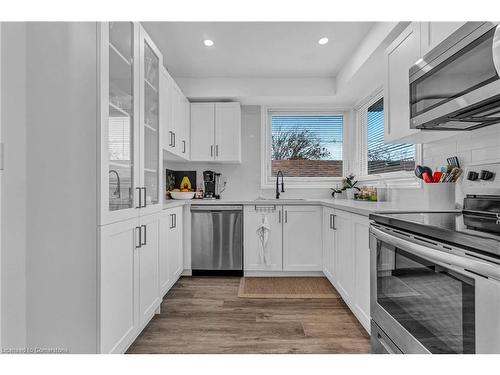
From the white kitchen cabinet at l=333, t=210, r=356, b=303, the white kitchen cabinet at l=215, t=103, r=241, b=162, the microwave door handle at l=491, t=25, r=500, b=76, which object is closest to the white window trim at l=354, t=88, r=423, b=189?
the white kitchen cabinet at l=333, t=210, r=356, b=303

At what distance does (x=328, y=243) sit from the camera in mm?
3113

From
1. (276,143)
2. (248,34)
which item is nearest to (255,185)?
(276,143)

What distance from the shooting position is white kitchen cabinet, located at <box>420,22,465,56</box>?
5.16 feet

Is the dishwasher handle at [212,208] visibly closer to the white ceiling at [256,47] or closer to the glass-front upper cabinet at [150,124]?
the glass-front upper cabinet at [150,124]

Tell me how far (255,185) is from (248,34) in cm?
193

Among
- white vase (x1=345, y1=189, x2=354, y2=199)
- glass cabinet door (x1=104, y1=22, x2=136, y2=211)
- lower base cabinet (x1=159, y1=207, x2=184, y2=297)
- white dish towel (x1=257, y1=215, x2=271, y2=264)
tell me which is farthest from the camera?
white vase (x1=345, y1=189, x2=354, y2=199)

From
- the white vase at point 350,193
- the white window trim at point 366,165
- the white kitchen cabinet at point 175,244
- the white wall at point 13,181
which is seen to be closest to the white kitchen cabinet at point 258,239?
the white kitchen cabinet at point 175,244

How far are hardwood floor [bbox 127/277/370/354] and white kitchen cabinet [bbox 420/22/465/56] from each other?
1817 millimetres

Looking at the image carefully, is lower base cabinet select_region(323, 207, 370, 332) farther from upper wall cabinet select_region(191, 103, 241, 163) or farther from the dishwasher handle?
upper wall cabinet select_region(191, 103, 241, 163)

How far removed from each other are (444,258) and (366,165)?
2.89 meters

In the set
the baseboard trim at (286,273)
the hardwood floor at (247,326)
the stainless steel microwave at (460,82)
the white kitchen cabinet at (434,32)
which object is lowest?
the hardwood floor at (247,326)

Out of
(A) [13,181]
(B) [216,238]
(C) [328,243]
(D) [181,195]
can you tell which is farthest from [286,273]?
(A) [13,181]

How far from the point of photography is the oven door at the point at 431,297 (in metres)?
0.92

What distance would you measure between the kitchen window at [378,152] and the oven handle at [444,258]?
1.36m
